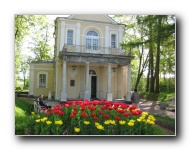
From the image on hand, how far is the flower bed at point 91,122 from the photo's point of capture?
159 inches

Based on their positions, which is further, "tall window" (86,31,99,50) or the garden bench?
"tall window" (86,31,99,50)

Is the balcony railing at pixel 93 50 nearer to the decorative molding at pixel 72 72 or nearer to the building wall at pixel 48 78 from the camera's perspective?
the decorative molding at pixel 72 72

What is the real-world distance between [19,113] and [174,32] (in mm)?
3079

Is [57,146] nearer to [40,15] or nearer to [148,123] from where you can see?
→ [148,123]

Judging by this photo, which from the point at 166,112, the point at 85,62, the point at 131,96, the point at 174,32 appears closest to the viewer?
the point at 174,32

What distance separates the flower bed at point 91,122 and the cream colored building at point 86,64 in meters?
1.00

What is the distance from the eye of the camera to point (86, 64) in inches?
335

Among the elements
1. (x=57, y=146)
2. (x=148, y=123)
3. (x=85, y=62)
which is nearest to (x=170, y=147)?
Answer: (x=148, y=123)

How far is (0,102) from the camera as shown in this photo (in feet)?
14.1

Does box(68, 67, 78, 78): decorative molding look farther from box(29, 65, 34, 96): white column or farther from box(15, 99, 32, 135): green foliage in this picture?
box(15, 99, 32, 135): green foliage

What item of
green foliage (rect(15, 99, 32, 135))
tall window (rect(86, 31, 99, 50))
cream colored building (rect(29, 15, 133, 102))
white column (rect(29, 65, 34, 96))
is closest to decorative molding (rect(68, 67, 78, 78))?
cream colored building (rect(29, 15, 133, 102))

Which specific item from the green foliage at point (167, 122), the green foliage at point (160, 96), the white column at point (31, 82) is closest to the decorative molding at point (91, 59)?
the green foliage at point (160, 96)

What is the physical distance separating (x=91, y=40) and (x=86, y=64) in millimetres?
891

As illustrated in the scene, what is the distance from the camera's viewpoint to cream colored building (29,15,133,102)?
19.1 ft
